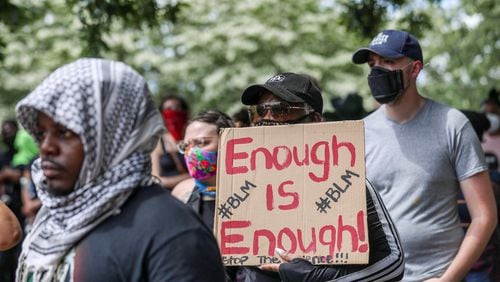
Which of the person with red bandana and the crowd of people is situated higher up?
the crowd of people

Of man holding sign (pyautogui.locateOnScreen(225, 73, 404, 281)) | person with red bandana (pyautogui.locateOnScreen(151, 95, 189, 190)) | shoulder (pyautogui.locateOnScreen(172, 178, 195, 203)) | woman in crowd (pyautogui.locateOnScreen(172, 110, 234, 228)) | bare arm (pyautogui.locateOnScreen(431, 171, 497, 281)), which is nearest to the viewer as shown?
man holding sign (pyautogui.locateOnScreen(225, 73, 404, 281))

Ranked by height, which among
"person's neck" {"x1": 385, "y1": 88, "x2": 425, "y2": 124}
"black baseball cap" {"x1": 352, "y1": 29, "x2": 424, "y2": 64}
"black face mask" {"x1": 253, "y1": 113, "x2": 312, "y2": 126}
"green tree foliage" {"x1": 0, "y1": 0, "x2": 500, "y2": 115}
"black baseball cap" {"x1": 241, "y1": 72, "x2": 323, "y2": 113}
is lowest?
"green tree foliage" {"x1": 0, "y1": 0, "x2": 500, "y2": 115}

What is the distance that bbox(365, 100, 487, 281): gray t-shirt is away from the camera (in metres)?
4.65

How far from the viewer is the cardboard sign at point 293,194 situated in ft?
12.2

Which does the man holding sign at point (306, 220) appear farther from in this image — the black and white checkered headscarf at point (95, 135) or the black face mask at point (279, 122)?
the black and white checkered headscarf at point (95, 135)

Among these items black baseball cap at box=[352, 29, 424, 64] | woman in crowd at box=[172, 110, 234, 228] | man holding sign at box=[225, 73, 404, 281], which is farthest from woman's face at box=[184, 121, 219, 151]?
man holding sign at box=[225, 73, 404, 281]

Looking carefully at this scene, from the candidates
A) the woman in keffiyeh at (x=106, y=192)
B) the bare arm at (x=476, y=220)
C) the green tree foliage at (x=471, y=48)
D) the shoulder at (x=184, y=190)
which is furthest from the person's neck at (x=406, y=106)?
the green tree foliage at (x=471, y=48)

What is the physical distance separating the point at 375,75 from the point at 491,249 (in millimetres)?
1665

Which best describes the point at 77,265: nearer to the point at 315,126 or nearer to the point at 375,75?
the point at 315,126

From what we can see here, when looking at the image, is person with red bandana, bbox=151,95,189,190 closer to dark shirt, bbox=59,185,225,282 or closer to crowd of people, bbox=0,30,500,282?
crowd of people, bbox=0,30,500,282

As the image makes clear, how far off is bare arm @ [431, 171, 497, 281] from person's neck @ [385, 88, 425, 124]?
0.45 metres

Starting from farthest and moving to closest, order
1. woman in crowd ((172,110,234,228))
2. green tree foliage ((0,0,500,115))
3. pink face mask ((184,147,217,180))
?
green tree foliage ((0,0,500,115)), pink face mask ((184,147,217,180)), woman in crowd ((172,110,234,228))

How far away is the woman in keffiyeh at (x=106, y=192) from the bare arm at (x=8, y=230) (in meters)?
0.95

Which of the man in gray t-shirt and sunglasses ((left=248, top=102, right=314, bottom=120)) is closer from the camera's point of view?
sunglasses ((left=248, top=102, right=314, bottom=120))
